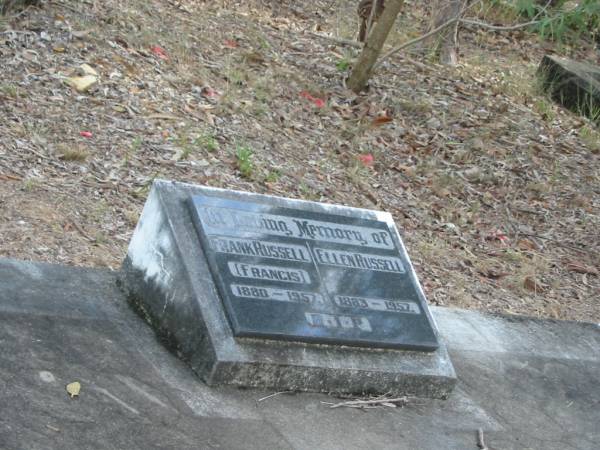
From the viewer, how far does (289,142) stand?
22.0ft

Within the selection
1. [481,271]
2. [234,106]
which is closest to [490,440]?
[481,271]

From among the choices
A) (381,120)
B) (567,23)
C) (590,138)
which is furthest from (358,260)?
(567,23)

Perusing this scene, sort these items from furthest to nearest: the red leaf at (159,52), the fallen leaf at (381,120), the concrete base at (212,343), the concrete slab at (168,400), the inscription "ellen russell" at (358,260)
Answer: the fallen leaf at (381,120) < the red leaf at (159,52) < the inscription "ellen russell" at (358,260) < the concrete base at (212,343) < the concrete slab at (168,400)

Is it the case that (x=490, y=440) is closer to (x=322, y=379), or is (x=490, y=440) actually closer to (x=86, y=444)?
(x=322, y=379)

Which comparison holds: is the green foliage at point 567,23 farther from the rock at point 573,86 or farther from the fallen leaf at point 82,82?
the fallen leaf at point 82,82

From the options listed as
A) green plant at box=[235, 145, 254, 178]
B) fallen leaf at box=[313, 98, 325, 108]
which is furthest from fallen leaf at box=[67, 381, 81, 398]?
fallen leaf at box=[313, 98, 325, 108]

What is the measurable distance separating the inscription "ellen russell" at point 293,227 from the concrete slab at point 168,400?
1.55 feet

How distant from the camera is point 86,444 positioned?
2.68 metres

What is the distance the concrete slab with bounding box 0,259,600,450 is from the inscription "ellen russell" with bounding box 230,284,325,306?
0.32 m

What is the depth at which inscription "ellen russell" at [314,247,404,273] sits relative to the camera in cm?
359

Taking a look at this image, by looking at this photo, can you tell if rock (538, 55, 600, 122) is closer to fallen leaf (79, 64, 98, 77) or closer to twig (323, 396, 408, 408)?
fallen leaf (79, 64, 98, 77)

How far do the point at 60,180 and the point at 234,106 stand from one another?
1823mm

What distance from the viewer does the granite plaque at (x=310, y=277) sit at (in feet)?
10.9

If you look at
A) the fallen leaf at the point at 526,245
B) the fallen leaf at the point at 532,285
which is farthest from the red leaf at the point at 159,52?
the fallen leaf at the point at 532,285
